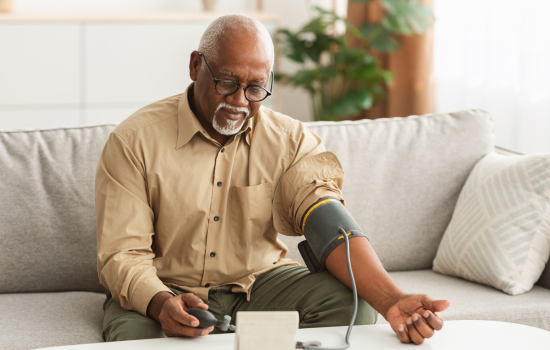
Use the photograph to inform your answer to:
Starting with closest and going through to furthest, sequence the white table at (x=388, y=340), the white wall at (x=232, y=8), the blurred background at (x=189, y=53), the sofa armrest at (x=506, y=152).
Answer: the white table at (x=388, y=340), the sofa armrest at (x=506, y=152), the blurred background at (x=189, y=53), the white wall at (x=232, y=8)

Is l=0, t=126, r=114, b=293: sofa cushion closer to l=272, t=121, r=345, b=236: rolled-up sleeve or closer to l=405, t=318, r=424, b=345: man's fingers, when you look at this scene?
l=272, t=121, r=345, b=236: rolled-up sleeve

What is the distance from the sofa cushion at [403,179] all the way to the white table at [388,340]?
819 mm

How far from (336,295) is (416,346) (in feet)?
0.92

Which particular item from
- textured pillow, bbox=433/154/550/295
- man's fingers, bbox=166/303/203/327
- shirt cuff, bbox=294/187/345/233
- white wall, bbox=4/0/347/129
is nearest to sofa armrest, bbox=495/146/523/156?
textured pillow, bbox=433/154/550/295

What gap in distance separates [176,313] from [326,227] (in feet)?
1.24

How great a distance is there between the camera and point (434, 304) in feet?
3.26

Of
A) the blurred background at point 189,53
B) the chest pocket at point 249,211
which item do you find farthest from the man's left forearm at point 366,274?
→ the blurred background at point 189,53

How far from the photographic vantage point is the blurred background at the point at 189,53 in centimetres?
310

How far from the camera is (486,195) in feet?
5.53

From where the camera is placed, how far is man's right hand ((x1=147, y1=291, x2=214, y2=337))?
0.96 m

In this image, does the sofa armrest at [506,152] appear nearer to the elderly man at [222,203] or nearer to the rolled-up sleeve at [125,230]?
the elderly man at [222,203]

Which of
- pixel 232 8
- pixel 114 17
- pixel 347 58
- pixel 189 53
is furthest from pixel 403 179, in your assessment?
pixel 232 8

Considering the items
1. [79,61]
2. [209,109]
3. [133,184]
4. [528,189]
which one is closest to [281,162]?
[209,109]

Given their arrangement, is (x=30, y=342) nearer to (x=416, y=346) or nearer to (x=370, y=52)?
(x=416, y=346)
